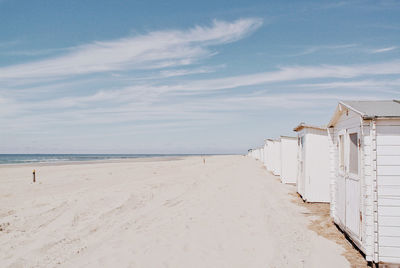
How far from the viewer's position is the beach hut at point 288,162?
64.3 ft

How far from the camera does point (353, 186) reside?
A: 723cm

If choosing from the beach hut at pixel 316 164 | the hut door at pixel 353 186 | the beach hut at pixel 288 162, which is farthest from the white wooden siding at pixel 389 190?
the beach hut at pixel 288 162

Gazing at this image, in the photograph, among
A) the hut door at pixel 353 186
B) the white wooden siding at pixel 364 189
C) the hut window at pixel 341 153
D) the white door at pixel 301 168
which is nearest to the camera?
the white wooden siding at pixel 364 189

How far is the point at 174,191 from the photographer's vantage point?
16406 millimetres

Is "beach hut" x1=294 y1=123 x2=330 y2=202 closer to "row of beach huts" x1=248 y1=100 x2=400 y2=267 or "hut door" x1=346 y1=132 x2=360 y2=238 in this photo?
"row of beach huts" x1=248 y1=100 x2=400 y2=267

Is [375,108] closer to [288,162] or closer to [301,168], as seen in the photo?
[301,168]

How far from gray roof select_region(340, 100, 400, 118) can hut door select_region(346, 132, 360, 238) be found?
58 cm

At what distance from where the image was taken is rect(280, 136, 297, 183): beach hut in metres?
19.6

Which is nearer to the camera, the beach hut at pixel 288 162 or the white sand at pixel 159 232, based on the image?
the white sand at pixel 159 232

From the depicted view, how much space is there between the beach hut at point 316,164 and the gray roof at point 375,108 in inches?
196

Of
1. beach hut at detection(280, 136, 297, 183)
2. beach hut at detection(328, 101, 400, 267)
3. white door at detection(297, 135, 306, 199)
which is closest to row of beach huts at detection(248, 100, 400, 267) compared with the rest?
beach hut at detection(328, 101, 400, 267)

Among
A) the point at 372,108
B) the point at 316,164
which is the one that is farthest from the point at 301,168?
the point at 372,108

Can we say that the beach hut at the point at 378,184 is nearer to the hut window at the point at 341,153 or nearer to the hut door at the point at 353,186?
the hut door at the point at 353,186

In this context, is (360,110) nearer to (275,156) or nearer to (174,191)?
(174,191)
